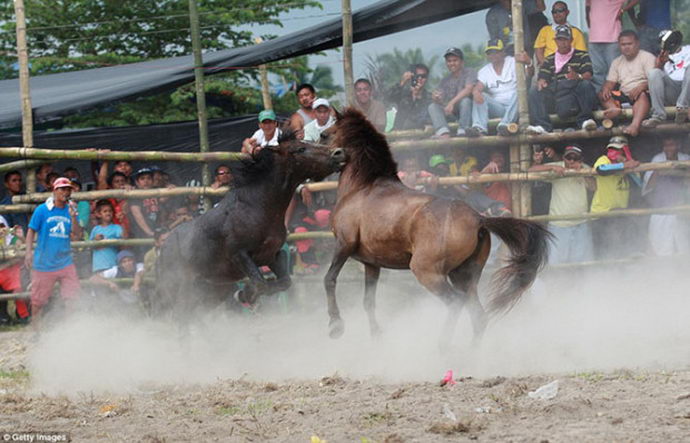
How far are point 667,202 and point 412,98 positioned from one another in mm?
2888

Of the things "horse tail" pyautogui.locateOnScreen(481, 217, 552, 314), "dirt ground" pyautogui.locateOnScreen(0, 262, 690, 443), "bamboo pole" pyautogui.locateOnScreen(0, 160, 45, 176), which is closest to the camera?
"dirt ground" pyautogui.locateOnScreen(0, 262, 690, 443)

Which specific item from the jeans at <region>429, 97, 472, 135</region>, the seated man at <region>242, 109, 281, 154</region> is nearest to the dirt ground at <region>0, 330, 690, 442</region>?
the seated man at <region>242, 109, 281, 154</region>

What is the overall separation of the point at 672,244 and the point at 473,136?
234cm

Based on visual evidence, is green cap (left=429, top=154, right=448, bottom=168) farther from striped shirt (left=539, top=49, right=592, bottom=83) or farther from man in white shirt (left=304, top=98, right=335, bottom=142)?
striped shirt (left=539, top=49, right=592, bottom=83)

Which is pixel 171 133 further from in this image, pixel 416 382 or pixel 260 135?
pixel 416 382

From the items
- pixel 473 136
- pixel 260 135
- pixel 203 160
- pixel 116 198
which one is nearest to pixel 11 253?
pixel 116 198

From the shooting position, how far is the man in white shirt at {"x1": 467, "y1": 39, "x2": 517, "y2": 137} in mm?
9594

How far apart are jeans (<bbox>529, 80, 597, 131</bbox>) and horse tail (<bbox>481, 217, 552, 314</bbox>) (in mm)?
2659

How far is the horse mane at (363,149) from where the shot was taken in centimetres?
798

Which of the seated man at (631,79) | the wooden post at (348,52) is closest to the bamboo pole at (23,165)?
the wooden post at (348,52)

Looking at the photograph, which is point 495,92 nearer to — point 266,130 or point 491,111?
point 491,111

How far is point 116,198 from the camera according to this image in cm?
995

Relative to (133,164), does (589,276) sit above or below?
below

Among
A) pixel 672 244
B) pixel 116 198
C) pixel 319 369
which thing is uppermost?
pixel 116 198
